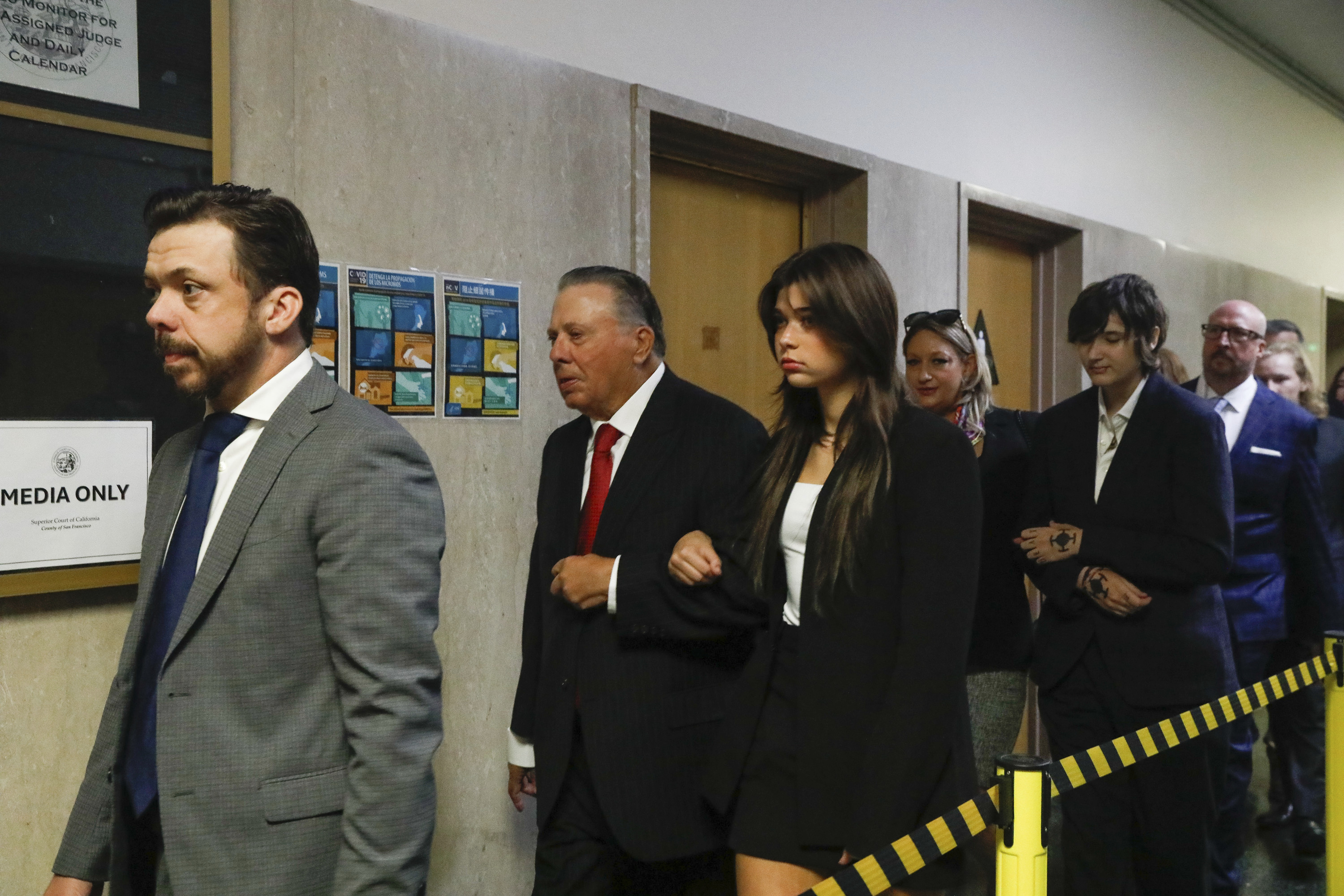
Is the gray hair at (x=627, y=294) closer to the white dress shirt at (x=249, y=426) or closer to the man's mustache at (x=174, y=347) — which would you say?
the white dress shirt at (x=249, y=426)

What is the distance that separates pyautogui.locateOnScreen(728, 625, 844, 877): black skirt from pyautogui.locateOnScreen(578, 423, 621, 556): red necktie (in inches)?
21.9

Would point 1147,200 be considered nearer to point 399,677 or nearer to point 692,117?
point 692,117

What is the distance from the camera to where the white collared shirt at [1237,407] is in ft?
12.2

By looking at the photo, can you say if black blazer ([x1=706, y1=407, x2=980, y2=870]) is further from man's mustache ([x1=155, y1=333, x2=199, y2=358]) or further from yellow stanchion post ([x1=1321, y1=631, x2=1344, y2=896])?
yellow stanchion post ([x1=1321, y1=631, x2=1344, y2=896])

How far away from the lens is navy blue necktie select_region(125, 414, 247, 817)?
1534 mm

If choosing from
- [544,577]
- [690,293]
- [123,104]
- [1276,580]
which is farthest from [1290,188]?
[123,104]

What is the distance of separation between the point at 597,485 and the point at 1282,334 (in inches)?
159

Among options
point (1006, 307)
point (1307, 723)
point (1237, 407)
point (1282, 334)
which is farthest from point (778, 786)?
point (1282, 334)

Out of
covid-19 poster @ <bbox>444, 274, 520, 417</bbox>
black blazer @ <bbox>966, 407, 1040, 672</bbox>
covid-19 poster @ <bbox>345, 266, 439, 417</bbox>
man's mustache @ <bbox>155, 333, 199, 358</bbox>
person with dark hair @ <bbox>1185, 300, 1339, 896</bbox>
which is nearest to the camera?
man's mustache @ <bbox>155, 333, 199, 358</bbox>

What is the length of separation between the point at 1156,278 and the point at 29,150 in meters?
5.40

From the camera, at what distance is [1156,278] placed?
18.9ft

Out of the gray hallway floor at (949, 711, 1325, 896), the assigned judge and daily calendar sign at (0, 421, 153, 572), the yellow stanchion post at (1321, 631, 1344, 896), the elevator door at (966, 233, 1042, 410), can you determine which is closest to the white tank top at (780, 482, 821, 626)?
the assigned judge and daily calendar sign at (0, 421, 153, 572)

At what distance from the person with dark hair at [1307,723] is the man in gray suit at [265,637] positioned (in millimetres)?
3482

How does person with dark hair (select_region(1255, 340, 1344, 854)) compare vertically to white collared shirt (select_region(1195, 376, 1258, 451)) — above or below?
below
